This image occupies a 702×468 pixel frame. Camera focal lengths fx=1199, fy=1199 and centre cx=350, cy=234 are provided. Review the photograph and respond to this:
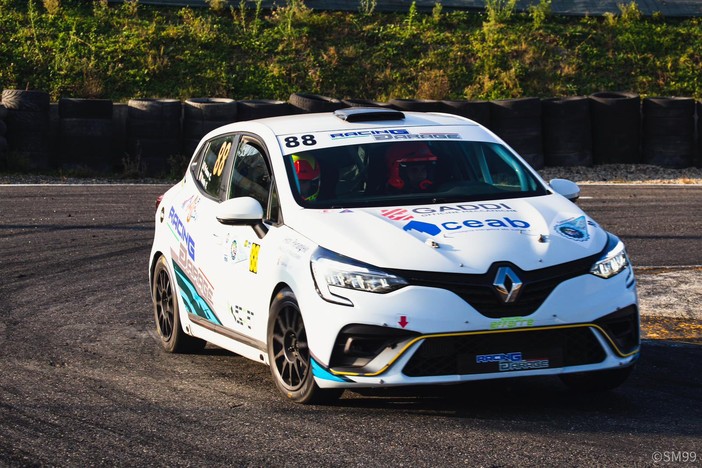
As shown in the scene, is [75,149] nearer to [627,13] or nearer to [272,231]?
[272,231]

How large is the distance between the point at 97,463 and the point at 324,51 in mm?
23926

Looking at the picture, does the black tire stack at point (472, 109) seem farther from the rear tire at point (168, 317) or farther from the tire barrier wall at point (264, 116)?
the rear tire at point (168, 317)

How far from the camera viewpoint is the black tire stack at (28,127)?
19609mm

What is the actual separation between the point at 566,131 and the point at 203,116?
20.8ft

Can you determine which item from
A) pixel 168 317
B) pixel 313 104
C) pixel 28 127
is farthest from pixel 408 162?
pixel 28 127

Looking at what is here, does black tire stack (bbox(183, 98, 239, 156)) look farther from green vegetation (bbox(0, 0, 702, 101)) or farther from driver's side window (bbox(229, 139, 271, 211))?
driver's side window (bbox(229, 139, 271, 211))

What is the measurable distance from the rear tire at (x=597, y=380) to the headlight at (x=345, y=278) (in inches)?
49.8

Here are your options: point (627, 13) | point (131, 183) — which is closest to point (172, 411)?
point (131, 183)

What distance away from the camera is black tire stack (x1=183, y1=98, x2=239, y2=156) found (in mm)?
20078

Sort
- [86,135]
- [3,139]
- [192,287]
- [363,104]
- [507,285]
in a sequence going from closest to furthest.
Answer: [507,285] → [192,287] → [3,139] → [86,135] → [363,104]

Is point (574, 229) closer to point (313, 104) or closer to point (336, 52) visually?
point (313, 104)

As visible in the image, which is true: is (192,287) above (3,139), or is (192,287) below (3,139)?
above

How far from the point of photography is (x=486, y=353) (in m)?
6.16

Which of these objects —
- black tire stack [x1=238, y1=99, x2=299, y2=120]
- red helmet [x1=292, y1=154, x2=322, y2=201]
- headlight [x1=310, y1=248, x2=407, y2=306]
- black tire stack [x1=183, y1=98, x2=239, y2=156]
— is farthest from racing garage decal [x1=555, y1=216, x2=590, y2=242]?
black tire stack [x1=183, y1=98, x2=239, y2=156]
